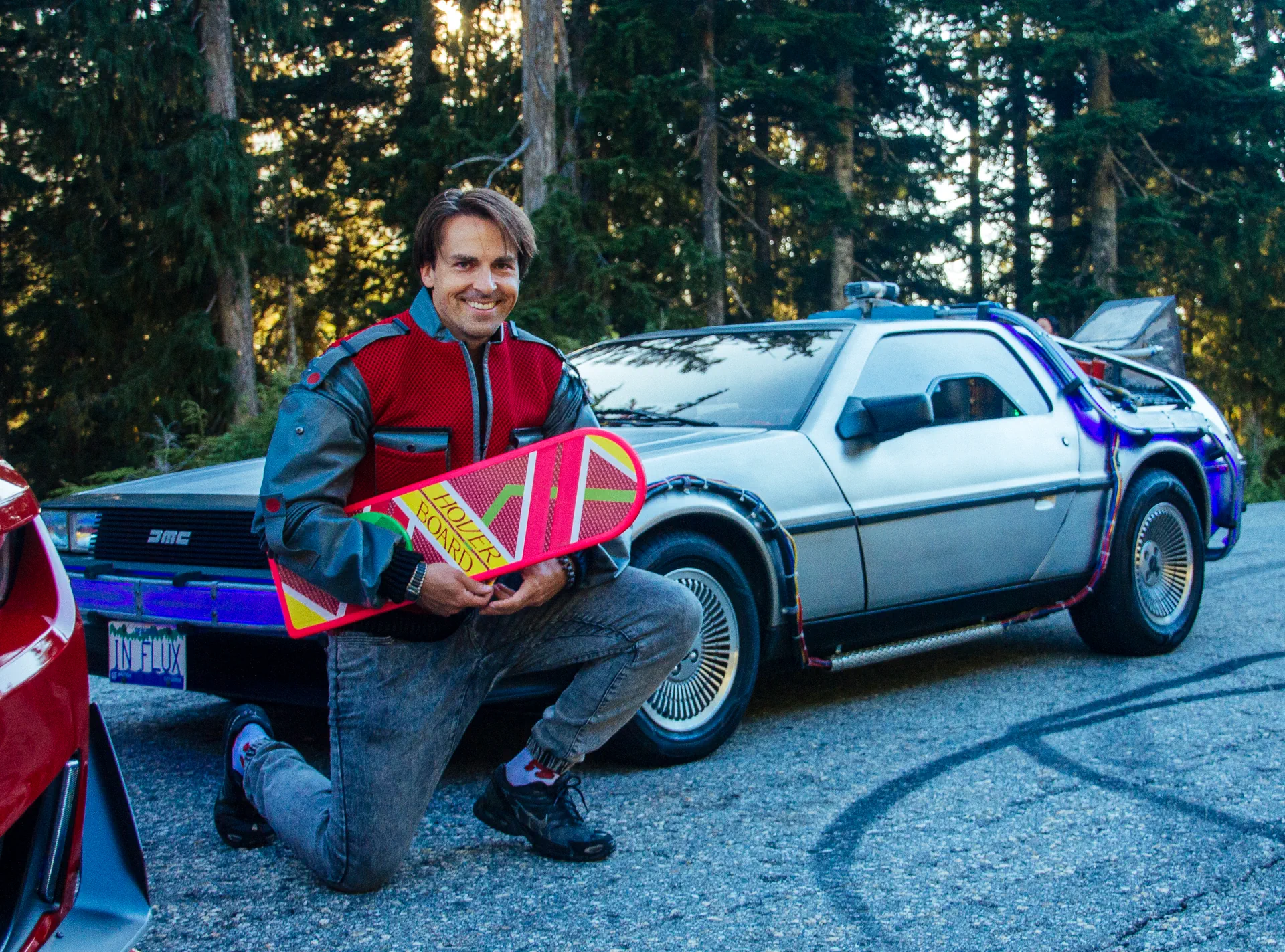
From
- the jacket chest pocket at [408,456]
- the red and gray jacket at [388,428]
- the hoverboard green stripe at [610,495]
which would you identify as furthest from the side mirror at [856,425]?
the jacket chest pocket at [408,456]

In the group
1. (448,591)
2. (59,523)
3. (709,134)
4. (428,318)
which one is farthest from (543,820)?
(709,134)

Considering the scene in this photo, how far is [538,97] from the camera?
56.4ft

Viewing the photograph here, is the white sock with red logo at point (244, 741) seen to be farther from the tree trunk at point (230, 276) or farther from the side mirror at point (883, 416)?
the tree trunk at point (230, 276)

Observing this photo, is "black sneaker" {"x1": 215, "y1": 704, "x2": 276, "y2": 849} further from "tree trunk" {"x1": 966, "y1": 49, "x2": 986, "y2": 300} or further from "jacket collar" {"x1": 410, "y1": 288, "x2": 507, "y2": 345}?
"tree trunk" {"x1": 966, "y1": 49, "x2": 986, "y2": 300}

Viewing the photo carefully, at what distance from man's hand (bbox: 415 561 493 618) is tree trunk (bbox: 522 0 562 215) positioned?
1508 cm

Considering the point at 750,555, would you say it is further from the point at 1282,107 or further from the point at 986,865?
the point at 1282,107

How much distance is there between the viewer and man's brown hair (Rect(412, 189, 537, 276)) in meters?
3.09

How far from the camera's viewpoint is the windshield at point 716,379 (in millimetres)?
4859

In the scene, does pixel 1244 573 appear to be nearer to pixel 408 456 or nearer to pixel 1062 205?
pixel 408 456

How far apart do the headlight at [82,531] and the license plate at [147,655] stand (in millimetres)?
421

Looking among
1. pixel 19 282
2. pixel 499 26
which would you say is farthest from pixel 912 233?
pixel 19 282

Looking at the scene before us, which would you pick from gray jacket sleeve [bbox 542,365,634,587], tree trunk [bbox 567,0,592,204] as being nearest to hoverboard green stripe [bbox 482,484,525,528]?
gray jacket sleeve [bbox 542,365,634,587]

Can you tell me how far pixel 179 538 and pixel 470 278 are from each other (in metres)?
1.57

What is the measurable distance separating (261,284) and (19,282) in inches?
146
